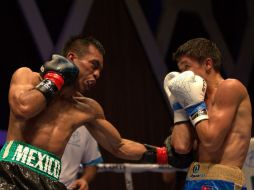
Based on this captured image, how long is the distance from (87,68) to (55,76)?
0.29 metres

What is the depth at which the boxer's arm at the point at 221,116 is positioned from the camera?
1.88 meters

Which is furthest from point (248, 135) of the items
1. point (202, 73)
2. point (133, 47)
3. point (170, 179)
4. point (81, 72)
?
point (133, 47)

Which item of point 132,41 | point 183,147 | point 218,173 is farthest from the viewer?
point 132,41

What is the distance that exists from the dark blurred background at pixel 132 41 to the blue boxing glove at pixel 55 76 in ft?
6.42

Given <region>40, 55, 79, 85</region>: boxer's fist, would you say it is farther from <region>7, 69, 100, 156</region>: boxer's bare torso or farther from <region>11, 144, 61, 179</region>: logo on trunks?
<region>11, 144, 61, 179</region>: logo on trunks

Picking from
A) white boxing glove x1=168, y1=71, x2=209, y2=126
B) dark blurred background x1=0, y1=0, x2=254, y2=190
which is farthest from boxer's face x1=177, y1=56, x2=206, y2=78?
dark blurred background x1=0, y1=0, x2=254, y2=190

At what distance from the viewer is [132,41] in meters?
4.73

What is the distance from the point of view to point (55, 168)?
6.25ft

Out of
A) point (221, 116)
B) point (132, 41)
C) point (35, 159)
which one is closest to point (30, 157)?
point (35, 159)

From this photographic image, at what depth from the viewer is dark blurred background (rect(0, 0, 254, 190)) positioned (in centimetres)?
401

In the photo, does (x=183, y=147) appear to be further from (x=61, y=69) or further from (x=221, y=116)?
(x=61, y=69)

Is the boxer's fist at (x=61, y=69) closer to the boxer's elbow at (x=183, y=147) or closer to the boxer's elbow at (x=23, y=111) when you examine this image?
the boxer's elbow at (x=23, y=111)

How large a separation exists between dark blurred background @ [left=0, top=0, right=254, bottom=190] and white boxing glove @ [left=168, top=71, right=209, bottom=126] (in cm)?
212

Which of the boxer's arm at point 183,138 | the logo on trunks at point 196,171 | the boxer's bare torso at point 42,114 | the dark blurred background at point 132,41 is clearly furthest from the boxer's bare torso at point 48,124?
the dark blurred background at point 132,41
